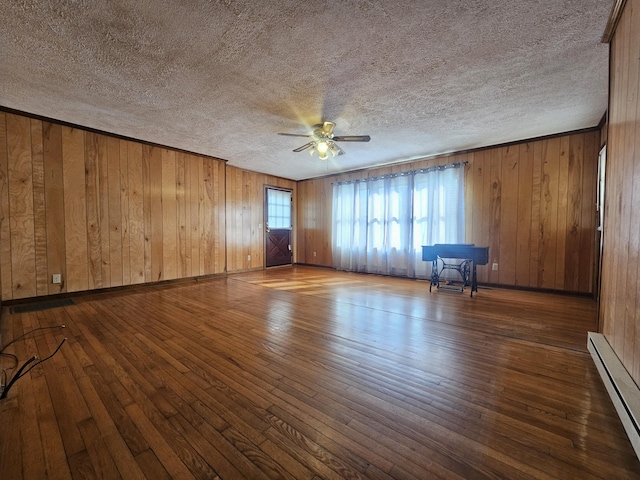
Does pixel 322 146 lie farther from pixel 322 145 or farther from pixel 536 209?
pixel 536 209

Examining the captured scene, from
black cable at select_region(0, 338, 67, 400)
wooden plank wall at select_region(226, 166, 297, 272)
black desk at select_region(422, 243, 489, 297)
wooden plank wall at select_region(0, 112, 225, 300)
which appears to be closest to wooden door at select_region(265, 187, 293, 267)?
wooden plank wall at select_region(226, 166, 297, 272)

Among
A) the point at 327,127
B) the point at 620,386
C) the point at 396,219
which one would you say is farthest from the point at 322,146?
the point at 620,386

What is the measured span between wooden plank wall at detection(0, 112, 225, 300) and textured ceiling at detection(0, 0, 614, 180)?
18.9 inches

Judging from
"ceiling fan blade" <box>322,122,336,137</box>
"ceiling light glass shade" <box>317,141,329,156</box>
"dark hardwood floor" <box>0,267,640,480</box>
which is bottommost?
"dark hardwood floor" <box>0,267,640,480</box>

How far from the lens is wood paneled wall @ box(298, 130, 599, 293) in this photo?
3.88 meters

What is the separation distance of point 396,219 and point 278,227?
3239 millimetres

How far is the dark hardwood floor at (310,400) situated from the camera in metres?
1.10

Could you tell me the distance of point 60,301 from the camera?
356cm

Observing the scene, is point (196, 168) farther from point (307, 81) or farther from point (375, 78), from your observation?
Answer: point (375, 78)

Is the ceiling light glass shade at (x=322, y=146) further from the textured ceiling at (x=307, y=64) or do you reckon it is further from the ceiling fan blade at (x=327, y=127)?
the textured ceiling at (x=307, y=64)

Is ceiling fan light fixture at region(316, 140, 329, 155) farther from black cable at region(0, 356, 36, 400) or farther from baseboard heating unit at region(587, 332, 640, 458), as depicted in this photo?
black cable at region(0, 356, 36, 400)

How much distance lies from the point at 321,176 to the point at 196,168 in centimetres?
310

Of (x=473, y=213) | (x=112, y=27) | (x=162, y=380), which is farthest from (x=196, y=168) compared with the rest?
(x=473, y=213)

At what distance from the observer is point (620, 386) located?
140 cm
